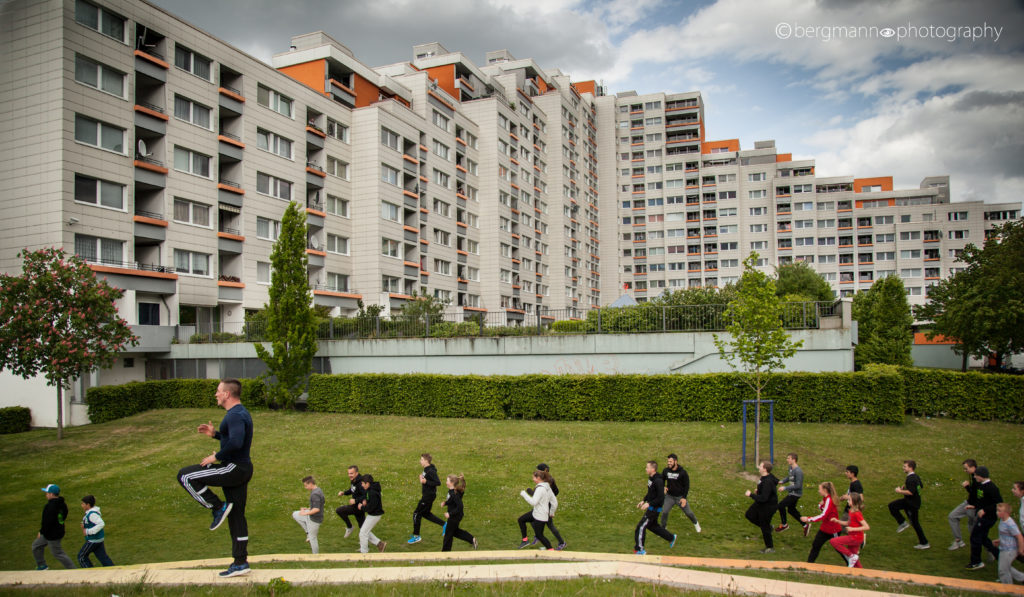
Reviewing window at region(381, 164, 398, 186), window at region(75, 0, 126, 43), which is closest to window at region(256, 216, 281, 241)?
window at region(381, 164, 398, 186)

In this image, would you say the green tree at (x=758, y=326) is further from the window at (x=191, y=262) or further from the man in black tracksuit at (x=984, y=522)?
the window at (x=191, y=262)

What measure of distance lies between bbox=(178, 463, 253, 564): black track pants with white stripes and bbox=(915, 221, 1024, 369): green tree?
43945mm

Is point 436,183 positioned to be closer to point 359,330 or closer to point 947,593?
point 359,330

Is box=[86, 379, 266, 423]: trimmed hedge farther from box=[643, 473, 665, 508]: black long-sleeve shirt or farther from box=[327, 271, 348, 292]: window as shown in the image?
box=[643, 473, 665, 508]: black long-sleeve shirt

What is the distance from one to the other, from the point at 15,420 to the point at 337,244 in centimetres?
2706

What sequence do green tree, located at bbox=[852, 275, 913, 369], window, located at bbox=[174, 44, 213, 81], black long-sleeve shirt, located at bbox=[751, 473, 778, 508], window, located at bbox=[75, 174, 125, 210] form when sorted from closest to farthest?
black long-sleeve shirt, located at bbox=[751, 473, 778, 508] < window, located at bbox=[75, 174, 125, 210] < green tree, located at bbox=[852, 275, 913, 369] < window, located at bbox=[174, 44, 213, 81]

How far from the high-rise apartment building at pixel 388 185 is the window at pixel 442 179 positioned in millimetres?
356

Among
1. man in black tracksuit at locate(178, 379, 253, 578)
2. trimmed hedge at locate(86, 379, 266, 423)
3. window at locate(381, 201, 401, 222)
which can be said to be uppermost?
window at locate(381, 201, 401, 222)

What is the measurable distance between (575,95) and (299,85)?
183 ft

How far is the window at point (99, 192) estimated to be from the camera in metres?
33.9

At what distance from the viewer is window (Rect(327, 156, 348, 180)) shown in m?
52.6

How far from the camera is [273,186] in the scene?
46.9m

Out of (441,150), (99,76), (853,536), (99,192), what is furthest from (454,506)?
(441,150)

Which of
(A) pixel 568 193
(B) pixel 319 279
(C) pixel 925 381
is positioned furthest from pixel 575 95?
(C) pixel 925 381
